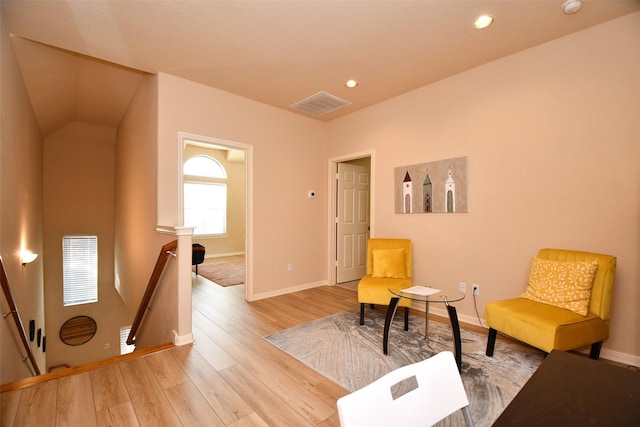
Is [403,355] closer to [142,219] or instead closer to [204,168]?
[142,219]

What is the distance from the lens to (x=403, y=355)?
2434mm

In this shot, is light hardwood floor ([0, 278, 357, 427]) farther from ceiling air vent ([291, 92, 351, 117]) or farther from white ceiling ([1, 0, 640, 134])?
ceiling air vent ([291, 92, 351, 117])

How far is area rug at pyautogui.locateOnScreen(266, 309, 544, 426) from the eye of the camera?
194cm

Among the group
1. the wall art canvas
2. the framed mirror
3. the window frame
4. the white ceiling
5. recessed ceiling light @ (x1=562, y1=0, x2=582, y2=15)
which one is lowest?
the framed mirror

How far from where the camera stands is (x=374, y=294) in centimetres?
302

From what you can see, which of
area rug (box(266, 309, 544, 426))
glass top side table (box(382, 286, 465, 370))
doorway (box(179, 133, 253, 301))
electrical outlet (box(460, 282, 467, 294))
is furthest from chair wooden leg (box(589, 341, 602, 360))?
doorway (box(179, 133, 253, 301))

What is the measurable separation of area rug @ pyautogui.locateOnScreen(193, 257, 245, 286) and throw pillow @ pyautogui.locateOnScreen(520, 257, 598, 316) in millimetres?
4207

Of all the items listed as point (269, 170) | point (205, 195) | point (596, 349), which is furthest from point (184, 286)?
point (205, 195)

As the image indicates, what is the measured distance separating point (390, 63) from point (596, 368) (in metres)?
2.95

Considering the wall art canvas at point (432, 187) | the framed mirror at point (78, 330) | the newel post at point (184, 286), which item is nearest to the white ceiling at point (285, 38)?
the wall art canvas at point (432, 187)

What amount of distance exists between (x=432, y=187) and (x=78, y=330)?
25.4 ft

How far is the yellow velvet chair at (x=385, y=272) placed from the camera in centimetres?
301

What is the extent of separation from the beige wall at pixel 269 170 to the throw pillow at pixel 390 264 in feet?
4.95

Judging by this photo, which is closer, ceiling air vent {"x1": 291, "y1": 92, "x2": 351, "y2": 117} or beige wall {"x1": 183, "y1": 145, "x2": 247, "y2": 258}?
ceiling air vent {"x1": 291, "y1": 92, "x2": 351, "y2": 117}
